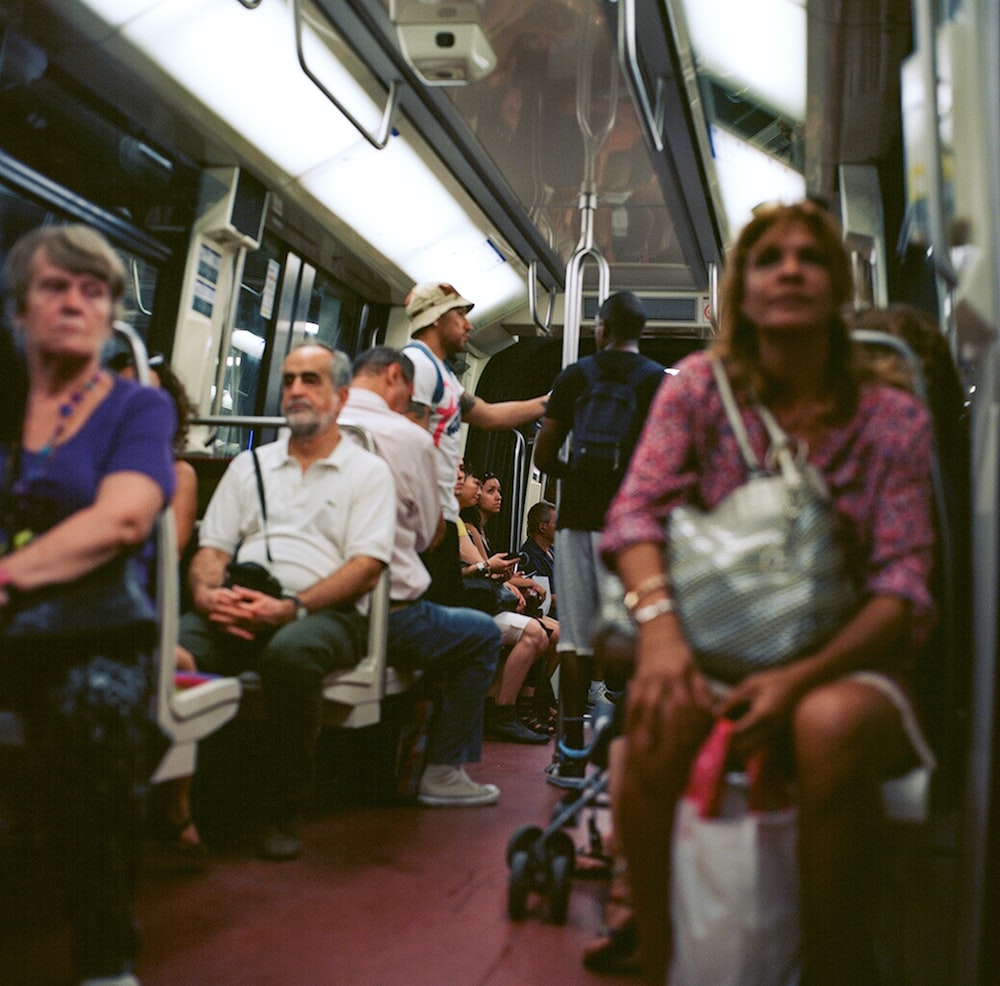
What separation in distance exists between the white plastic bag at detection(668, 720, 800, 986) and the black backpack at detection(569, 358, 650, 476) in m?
2.53

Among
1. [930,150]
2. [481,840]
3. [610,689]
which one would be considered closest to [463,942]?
[481,840]

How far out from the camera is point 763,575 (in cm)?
178

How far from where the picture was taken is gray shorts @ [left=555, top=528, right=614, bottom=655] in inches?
169

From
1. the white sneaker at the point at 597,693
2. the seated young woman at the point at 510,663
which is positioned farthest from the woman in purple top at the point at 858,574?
the white sneaker at the point at 597,693

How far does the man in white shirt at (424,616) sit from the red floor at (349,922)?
0.51 m

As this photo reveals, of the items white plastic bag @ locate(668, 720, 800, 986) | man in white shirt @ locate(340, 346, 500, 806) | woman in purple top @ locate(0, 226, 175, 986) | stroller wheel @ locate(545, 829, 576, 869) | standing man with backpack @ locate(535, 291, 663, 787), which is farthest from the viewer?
standing man with backpack @ locate(535, 291, 663, 787)

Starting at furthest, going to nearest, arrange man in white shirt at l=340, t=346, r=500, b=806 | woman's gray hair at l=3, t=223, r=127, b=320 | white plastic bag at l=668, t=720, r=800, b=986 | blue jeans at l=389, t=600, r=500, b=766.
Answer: blue jeans at l=389, t=600, r=500, b=766 → man in white shirt at l=340, t=346, r=500, b=806 → woman's gray hair at l=3, t=223, r=127, b=320 → white plastic bag at l=668, t=720, r=800, b=986

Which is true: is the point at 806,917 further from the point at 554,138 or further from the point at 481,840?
the point at 554,138

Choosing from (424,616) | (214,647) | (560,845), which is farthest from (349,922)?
(424,616)

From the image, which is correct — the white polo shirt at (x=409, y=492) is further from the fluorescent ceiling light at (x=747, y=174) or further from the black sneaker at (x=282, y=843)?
the fluorescent ceiling light at (x=747, y=174)

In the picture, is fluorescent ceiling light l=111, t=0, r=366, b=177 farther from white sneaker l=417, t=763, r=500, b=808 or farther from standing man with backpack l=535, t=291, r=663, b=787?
white sneaker l=417, t=763, r=500, b=808

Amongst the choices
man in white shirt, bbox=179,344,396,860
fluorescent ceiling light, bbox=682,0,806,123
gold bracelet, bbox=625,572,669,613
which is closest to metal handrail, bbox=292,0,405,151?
man in white shirt, bbox=179,344,396,860

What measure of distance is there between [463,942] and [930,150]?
1.95m

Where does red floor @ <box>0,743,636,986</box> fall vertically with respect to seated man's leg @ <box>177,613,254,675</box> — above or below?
below
